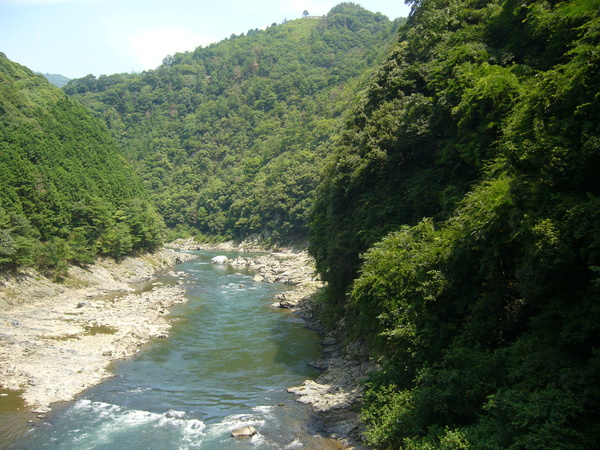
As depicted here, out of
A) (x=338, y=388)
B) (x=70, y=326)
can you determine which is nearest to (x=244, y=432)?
(x=338, y=388)

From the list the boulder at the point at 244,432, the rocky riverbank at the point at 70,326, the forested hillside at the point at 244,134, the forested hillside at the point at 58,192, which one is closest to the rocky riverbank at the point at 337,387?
the boulder at the point at 244,432

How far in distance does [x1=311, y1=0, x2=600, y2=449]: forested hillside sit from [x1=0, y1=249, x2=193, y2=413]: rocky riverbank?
1314cm

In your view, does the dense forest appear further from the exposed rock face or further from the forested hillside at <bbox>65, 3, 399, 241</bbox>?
the forested hillside at <bbox>65, 3, 399, 241</bbox>

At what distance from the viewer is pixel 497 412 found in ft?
33.0

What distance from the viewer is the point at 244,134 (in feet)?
518

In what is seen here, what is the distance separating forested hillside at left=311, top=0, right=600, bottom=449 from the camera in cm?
998

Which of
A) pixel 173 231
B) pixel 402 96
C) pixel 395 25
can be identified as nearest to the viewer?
pixel 402 96

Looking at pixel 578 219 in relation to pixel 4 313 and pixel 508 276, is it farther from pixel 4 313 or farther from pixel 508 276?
pixel 4 313

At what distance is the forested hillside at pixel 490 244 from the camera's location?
32.7 feet

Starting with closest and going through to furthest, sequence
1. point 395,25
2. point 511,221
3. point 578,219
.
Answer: point 578,219 → point 511,221 → point 395,25

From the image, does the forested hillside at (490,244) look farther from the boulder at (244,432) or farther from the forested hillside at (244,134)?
the forested hillside at (244,134)

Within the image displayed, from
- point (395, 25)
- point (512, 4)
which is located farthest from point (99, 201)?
point (395, 25)

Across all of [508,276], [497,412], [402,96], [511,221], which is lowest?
[497,412]

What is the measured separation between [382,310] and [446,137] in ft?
36.4
